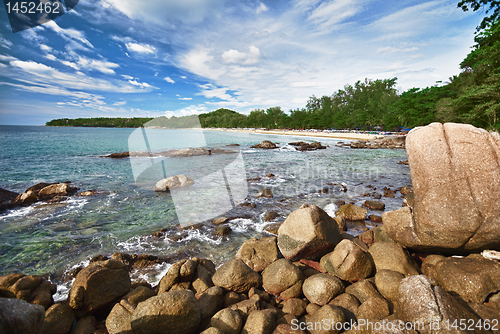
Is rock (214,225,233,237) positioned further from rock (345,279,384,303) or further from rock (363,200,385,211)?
rock (363,200,385,211)

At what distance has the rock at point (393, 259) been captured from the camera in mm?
5137

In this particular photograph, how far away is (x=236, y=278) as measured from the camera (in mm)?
5148

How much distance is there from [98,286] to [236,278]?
10.1 ft

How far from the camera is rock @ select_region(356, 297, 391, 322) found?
3.98m

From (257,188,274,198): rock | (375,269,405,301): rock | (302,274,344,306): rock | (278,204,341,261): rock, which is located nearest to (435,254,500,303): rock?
(375,269,405,301): rock

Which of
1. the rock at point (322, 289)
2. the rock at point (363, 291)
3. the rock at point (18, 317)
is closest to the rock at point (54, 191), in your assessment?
the rock at point (18, 317)

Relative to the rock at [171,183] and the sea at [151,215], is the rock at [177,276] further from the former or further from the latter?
the rock at [171,183]

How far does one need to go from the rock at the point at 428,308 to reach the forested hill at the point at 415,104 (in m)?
6.44

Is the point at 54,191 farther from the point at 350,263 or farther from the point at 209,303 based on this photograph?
the point at 350,263

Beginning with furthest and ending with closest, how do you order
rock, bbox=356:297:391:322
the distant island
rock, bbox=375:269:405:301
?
1. the distant island
2. rock, bbox=375:269:405:301
3. rock, bbox=356:297:391:322

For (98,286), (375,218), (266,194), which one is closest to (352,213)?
(375,218)

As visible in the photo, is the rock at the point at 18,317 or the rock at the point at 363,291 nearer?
the rock at the point at 18,317

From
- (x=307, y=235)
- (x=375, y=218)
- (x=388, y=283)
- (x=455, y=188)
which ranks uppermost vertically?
(x=455, y=188)

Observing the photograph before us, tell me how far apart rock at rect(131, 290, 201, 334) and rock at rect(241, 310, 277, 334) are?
3.18 ft
